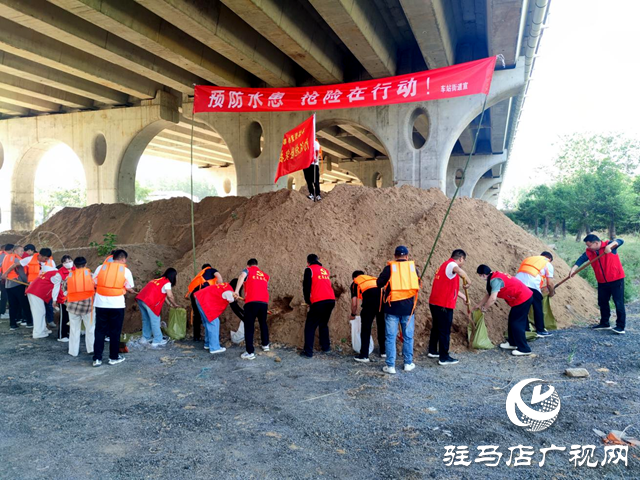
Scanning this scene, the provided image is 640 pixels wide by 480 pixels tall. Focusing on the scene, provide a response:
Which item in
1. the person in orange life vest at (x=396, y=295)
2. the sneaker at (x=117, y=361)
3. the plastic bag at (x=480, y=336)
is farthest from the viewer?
the plastic bag at (x=480, y=336)

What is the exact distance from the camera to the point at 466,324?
23.4 ft

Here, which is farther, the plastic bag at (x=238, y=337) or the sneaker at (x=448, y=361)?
the plastic bag at (x=238, y=337)

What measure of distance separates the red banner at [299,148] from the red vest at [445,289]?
180 inches

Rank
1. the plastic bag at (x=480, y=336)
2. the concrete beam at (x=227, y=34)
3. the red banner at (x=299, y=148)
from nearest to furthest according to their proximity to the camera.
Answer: the plastic bag at (x=480, y=336) < the red banner at (x=299, y=148) < the concrete beam at (x=227, y=34)

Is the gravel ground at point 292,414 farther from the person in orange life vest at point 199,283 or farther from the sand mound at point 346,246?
the sand mound at point 346,246

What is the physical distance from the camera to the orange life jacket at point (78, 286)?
6.57 m

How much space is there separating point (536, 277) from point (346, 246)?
3.42 meters

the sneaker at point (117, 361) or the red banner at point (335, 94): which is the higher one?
the red banner at point (335, 94)

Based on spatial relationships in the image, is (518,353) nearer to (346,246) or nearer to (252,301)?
(346,246)

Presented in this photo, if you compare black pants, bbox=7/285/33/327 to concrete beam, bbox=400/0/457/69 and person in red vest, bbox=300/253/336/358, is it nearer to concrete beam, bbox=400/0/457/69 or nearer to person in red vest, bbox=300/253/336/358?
person in red vest, bbox=300/253/336/358

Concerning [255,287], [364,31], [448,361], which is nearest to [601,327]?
[448,361]

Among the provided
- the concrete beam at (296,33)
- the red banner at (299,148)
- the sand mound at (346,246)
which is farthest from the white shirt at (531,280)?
the concrete beam at (296,33)

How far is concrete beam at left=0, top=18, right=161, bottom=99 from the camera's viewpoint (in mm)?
11602

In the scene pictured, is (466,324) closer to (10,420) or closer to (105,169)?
(10,420)
